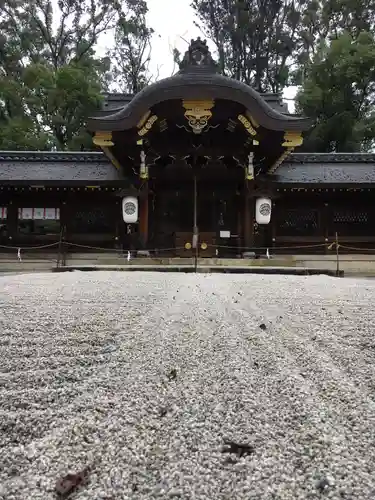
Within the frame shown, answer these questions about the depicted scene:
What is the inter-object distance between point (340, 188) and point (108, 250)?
7415 mm

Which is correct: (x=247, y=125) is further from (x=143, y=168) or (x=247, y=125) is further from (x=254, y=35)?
(x=254, y=35)

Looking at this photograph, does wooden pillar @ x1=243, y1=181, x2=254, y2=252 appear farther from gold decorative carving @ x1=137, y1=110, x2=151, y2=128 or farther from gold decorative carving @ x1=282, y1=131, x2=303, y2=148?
gold decorative carving @ x1=137, y1=110, x2=151, y2=128

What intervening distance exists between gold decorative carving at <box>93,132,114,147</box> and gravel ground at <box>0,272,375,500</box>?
26.9 ft

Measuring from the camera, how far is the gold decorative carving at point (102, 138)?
11227mm

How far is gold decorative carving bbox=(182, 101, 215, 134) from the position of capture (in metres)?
11.0

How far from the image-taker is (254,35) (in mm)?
26219

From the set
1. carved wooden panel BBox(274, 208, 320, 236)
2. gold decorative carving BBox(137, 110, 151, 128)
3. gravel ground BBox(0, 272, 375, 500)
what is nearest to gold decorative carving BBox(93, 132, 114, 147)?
gold decorative carving BBox(137, 110, 151, 128)

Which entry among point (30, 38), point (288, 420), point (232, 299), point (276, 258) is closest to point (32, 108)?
point (30, 38)

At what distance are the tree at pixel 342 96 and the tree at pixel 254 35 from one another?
11.0 feet

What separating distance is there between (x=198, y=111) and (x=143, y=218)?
3415mm

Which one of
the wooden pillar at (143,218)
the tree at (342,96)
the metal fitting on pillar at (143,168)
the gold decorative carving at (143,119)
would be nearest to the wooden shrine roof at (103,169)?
the metal fitting on pillar at (143,168)

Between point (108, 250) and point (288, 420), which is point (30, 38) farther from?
point (288, 420)

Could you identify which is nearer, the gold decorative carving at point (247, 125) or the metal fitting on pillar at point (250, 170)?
the gold decorative carving at point (247, 125)

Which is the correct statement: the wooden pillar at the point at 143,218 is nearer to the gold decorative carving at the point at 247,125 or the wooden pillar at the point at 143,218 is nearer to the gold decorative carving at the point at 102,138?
the gold decorative carving at the point at 102,138
